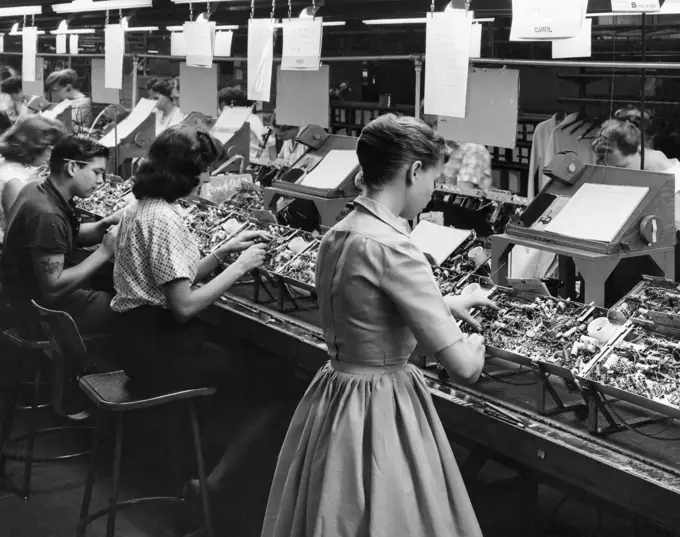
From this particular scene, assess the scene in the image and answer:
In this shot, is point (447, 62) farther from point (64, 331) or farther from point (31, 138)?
point (31, 138)

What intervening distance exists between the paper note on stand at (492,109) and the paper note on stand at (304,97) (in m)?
1.05

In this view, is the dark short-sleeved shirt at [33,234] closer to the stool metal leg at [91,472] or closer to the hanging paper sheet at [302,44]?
the stool metal leg at [91,472]

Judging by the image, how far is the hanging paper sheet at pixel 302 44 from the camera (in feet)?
14.6

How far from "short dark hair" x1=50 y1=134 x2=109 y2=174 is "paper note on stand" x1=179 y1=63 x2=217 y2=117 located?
2319 mm

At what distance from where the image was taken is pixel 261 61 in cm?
480

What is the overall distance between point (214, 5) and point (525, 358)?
13.0 feet

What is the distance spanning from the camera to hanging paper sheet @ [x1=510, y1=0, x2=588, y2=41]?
3084 mm

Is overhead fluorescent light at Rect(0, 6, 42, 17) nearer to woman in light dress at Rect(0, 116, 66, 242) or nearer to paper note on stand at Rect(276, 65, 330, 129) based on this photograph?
woman in light dress at Rect(0, 116, 66, 242)

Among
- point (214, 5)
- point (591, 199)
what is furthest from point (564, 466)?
point (214, 5)

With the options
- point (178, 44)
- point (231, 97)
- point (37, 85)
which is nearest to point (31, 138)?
point (178, 44)

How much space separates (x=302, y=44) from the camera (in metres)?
4.51

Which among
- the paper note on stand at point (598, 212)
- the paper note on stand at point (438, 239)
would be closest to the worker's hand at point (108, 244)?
the paper note on stand at point (438, 239)

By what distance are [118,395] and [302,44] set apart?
2.04 metres

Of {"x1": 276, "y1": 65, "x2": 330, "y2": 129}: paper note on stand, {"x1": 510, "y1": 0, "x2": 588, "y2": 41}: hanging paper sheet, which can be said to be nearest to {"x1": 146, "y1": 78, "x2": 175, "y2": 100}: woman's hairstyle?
{"x1": 276, "y1": 65, "x2": 330, "y2": 129}: paper note on stand
